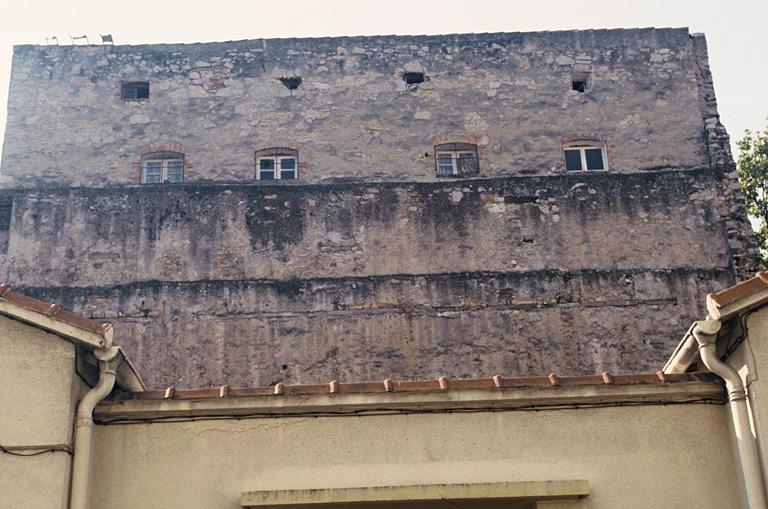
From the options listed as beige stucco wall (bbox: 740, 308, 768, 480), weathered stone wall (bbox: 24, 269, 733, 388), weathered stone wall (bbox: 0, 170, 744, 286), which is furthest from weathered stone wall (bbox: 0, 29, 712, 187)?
beige stucco wall (bbox: 740, 308, 768, 480)

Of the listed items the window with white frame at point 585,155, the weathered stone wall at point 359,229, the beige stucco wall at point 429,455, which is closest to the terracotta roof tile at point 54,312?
the beige stucco wall at point 429,455

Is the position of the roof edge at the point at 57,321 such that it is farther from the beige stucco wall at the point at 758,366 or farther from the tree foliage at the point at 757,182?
the tree foliage at the point at 757,182

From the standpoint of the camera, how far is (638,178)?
23.4 metres

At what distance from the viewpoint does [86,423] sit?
11312 mm

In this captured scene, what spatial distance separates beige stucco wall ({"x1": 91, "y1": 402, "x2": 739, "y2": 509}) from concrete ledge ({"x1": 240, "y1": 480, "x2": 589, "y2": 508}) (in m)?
0.12

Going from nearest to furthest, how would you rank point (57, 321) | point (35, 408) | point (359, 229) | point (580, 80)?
point (35, 408)
point (57, 321)
point (359, 229)
point (580, 80)

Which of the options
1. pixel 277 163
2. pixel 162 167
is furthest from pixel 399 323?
pixel 162 167

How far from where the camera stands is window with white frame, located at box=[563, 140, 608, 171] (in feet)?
81.2

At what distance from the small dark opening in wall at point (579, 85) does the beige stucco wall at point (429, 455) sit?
14747 mm

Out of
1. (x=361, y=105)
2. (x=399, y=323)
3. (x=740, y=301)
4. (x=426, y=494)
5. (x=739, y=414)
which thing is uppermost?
(x=361, y=105)

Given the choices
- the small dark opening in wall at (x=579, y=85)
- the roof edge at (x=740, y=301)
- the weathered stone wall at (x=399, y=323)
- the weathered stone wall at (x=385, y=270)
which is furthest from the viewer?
the small dark opening in wall at (x=579, y=85)

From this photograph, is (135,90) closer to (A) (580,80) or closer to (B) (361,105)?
(B) (361,105)

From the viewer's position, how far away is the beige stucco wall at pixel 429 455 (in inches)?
446

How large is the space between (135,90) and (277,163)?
350cm
